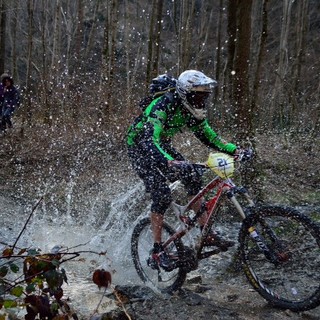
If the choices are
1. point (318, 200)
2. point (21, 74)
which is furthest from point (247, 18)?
point (21, 74)

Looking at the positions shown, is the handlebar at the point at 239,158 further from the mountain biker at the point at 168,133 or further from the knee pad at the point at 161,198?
the knee pad at the point at 161,198

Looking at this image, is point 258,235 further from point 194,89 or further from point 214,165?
point 194,89

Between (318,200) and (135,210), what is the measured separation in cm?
296

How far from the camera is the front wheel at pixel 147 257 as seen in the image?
5.00 meters

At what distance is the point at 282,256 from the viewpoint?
4.20 meters

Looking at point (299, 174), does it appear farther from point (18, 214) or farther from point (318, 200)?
point (18, 214)

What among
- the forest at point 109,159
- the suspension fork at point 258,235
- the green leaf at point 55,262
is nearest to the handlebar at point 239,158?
the suspension fork at point 258,235

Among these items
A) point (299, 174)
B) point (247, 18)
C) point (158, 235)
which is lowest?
point (299, 174)

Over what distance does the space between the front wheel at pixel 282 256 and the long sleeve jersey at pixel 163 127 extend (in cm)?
90

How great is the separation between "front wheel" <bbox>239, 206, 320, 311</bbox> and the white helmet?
3.93ft

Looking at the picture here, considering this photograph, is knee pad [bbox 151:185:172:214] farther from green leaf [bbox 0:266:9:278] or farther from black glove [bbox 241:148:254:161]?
green leaf [bbox 0:266:9:278]

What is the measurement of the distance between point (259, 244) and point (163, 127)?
4.83 ft

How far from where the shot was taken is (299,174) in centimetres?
956

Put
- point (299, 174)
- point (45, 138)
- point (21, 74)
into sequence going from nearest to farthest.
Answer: point (299, 174), point (45, 138), point (21, 74)
